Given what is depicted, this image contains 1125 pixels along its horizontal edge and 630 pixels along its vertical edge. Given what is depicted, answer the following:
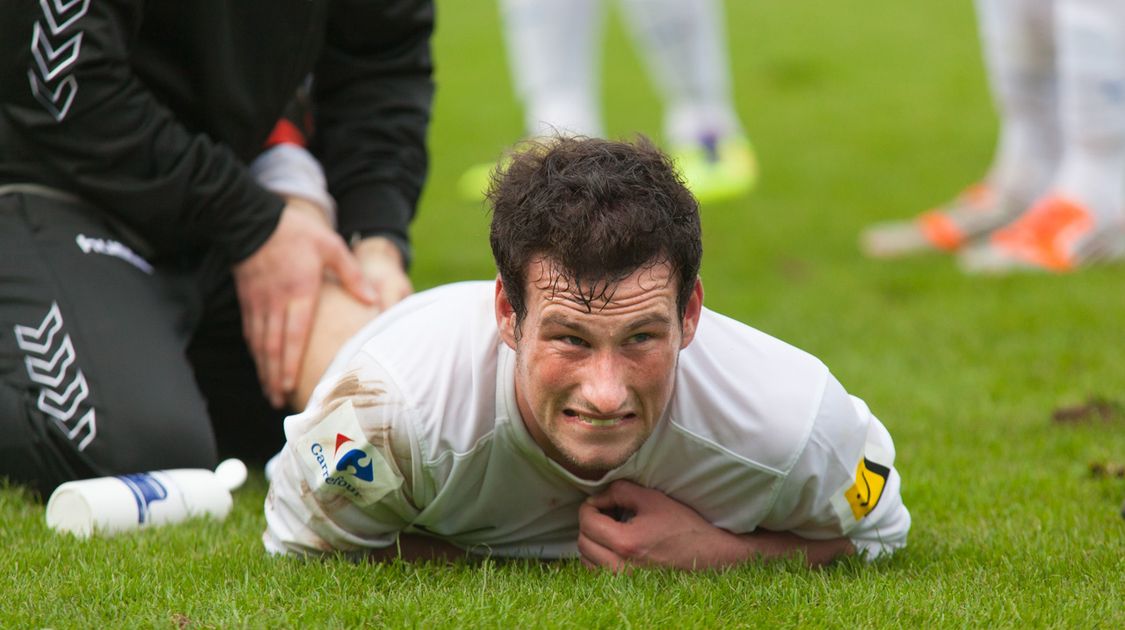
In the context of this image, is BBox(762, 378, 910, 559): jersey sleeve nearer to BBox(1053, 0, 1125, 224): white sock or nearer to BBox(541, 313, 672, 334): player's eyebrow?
BBox(541, 313, 672, 334): player's eyebrow

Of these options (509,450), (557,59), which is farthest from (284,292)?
(557,59)

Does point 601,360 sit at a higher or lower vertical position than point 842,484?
higher

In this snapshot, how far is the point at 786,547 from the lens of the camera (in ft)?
11.0

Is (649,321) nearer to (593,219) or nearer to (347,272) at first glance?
(593,219)

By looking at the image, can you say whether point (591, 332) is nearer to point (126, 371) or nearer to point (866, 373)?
point (126, 371)

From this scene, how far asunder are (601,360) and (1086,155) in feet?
Answer: 14.8

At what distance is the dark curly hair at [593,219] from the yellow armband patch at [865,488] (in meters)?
0.59

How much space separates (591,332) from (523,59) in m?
4.86

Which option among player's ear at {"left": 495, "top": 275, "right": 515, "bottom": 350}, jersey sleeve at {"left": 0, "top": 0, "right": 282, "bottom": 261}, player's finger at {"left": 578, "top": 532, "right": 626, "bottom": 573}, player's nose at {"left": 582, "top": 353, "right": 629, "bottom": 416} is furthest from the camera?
jersey sleeve at {"left": 0, "top": 0, "right": 282, "bottom": 261}

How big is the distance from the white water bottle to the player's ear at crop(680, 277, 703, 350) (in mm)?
1388

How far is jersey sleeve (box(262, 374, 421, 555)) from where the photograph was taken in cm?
316

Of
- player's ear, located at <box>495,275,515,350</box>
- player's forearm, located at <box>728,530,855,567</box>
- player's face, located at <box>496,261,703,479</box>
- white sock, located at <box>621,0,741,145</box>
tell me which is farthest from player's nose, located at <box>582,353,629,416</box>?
white sock, located at <box>621,0,741,145</box>

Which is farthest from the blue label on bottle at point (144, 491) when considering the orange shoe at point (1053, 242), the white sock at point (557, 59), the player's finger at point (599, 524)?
the orange shoe at point (1053, 242)

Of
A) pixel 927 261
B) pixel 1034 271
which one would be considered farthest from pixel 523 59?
pixel 1034 271
